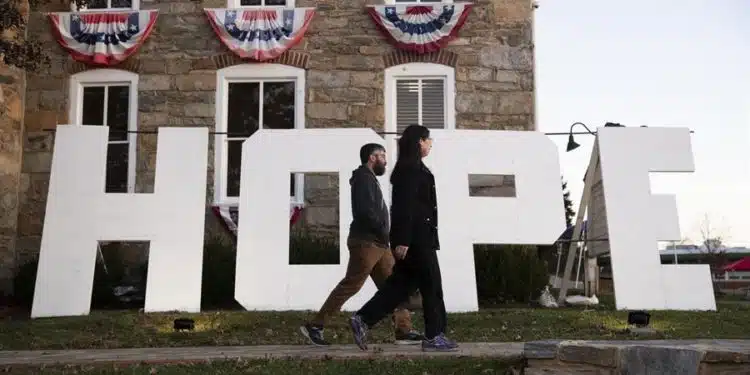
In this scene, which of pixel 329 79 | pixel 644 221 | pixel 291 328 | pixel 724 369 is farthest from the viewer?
pixel 329 79

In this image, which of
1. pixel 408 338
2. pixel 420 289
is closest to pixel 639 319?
pixel 408 338

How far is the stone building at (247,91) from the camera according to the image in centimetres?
1237

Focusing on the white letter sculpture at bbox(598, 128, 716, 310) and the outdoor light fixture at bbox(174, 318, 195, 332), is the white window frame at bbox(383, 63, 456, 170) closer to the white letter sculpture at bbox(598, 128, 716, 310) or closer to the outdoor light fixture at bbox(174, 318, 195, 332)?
the white letter sculpture at bbox(598, 128, 716, 310)

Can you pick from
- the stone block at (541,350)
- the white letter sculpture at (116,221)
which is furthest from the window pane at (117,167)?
the stone block at (541,350)

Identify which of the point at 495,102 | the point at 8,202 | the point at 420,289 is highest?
the point at 495,102

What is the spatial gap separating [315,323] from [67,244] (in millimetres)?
3942

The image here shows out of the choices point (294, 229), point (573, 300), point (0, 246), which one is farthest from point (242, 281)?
point (0, 246)

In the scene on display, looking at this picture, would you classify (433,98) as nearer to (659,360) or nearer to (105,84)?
(105,84)

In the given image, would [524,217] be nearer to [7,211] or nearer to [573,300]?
[573,300]

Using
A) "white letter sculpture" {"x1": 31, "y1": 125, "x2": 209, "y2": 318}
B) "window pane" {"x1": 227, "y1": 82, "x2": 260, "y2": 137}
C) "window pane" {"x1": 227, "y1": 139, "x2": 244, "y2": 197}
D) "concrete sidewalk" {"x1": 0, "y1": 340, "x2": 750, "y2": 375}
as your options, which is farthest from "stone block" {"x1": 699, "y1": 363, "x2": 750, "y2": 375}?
"window pane" {"x1": 227, "y1": 82, "x2": 260, "y2": 137}

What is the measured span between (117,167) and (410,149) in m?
7.56

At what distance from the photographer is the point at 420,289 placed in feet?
21.1

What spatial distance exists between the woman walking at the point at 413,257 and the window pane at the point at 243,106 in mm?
6559

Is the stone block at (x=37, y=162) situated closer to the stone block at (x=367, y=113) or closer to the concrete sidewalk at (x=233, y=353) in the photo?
the stone block at (x=367, y=113)
